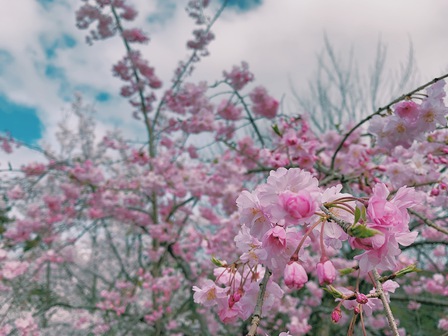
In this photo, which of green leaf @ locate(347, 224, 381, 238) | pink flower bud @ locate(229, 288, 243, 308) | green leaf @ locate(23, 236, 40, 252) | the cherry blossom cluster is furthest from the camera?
green leaf @ locate(23, 236, 40, 252)

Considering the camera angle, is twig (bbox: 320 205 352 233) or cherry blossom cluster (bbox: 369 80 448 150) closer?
twig (bbox: 320 205 352 233)

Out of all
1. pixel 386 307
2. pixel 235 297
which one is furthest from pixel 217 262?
pixel 386 307

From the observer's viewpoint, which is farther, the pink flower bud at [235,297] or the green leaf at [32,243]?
the green leaf at [32,243]

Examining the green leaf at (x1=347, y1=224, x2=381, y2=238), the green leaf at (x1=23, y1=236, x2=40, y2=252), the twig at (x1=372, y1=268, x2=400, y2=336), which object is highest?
the green leaf at (x1=23, y1=236, x2=40, y2=252)

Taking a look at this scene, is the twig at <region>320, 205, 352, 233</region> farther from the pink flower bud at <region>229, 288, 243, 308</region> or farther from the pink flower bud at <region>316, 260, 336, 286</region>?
the pink flower bud at <region>229, 288, 243, 308</region>

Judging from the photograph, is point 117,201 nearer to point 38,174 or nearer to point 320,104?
point 38,174

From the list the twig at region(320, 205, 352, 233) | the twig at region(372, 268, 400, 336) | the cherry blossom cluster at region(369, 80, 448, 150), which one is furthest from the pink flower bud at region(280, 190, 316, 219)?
the cherry blossom cluster at region(369, 80, 448, 150)

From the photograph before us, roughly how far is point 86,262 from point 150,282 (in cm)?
753

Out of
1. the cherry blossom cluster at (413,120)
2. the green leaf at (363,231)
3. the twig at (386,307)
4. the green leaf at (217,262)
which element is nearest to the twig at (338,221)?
the green leaf at (363,231)

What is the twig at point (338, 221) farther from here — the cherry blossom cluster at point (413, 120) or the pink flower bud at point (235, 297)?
the cherry blossom cluster at point (413, 120)

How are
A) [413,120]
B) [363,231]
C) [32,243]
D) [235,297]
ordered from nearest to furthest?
[363,231], [235,297], [413,120], [32,243]

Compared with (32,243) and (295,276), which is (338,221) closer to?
(295,276)

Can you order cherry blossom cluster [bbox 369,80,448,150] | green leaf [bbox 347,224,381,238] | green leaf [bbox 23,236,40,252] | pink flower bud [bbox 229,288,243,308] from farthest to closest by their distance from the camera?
green leaf [bbox 23,236,40,252], cherry blossom cluster [bbox 369,80,448,150], pink flower bud [bbox 229,288,243,308], green leaf [bbox 347,224,381,238]

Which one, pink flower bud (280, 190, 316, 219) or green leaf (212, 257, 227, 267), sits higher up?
green leaf (212, 257, 227, 267)
